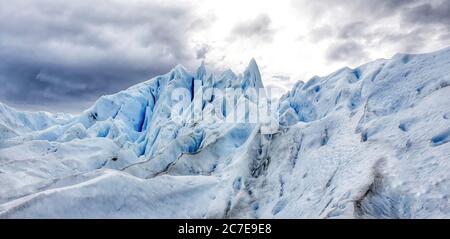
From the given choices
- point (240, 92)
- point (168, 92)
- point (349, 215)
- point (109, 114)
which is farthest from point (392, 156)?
point (109, 114)

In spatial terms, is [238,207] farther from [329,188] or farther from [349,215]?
[349,215]

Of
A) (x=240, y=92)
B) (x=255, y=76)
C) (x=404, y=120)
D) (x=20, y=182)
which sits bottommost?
(x=404, y=120)

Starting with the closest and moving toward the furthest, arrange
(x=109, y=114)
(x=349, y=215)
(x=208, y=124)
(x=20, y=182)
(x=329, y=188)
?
1. (x=349, y=215)
2. (x=329, y=188)
3. (x=20, y=182)
4. (x=208, y=124)
5. (x=109, y=114)

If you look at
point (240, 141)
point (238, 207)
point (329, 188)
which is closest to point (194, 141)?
point (240, 141)

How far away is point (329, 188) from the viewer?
1325 cm

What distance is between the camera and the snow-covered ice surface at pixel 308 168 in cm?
1072

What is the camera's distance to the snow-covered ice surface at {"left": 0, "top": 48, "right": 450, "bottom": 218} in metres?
10.7

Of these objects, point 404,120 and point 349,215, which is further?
point 404,120

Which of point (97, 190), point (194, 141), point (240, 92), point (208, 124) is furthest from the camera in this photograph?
point (240, 92)

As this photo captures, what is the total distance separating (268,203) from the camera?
16.5 m

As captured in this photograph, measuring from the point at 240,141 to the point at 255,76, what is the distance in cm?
1755

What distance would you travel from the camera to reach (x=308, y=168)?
16.0 m

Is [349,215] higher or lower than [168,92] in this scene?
lower

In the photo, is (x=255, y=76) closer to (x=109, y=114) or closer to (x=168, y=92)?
(x=168, y=92)
